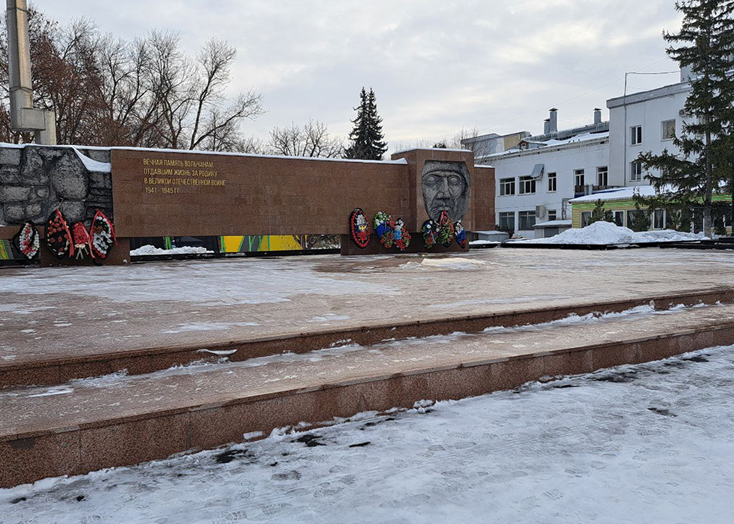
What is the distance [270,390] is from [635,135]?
36.3m

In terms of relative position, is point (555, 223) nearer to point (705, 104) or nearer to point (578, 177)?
point (578, 177)

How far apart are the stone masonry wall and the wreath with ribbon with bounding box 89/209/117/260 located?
0.16m

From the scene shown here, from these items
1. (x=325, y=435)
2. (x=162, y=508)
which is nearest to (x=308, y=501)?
(x=162, y=508)

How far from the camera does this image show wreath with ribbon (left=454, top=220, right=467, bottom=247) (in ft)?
57.9

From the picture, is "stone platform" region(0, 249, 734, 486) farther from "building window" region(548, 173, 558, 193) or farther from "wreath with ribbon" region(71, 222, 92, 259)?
"building window" region(548, 173, 558, 193)

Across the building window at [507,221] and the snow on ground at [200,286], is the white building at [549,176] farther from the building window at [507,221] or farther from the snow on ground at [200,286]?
the snow on ground at [200,286]

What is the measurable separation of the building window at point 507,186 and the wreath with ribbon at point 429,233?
88.5ft

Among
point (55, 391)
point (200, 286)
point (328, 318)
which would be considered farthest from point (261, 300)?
point (55, 391)

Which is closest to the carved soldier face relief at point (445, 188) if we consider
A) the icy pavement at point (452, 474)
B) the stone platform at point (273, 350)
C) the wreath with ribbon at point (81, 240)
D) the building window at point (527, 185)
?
the wreath with ribbon at point (81, 240)

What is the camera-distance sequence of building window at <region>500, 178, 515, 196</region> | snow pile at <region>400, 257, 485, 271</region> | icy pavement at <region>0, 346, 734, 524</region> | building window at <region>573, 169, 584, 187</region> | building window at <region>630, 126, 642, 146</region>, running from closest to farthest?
icy pavement at <region>0, 346, 734, 524</region> → snow pile at <region>400, 257, 485, 271</region> → building window at <region>630, 126, 642, 146</region> → building window at <region>573, 169, 584, 187</region> → building window at <region>500, 178, 515, 196</region>

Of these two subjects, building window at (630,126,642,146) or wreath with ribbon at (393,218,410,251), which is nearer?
wreath with ribbon at (393,218,410,251)

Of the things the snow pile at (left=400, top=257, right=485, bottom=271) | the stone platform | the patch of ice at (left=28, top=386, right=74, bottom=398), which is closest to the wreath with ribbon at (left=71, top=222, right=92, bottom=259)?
the stone platform

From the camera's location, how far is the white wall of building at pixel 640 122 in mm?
32219

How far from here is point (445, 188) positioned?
17516 millimetres
